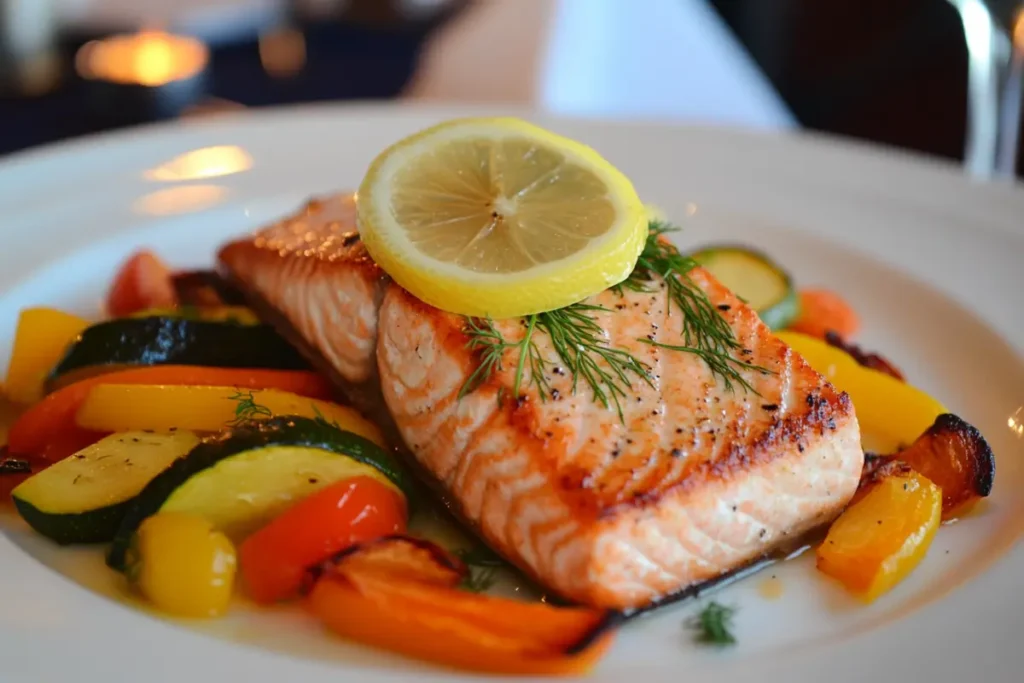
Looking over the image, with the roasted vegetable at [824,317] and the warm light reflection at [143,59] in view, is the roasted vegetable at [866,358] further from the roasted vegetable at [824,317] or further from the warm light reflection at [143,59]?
the warm light reflection at [143,59]

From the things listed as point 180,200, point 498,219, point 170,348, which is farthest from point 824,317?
point 180,200

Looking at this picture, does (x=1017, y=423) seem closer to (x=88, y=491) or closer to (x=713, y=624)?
(x=713, y=624)

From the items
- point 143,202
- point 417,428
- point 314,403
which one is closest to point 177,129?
point 143,202

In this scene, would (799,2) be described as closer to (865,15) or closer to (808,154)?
(865,15)

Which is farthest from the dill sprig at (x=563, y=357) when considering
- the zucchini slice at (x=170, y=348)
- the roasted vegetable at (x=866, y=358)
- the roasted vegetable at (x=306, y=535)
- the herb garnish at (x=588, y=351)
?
the roasted vegetable at (x=866, y=358)

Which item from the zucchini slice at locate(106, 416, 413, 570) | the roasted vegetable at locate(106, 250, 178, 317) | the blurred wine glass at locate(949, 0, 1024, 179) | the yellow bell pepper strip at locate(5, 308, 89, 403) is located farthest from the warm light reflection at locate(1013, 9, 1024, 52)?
the yellow bell pepper strip at locate(5, 308, 89, 403)
